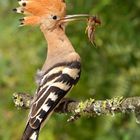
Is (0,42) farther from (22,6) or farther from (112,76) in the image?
(22,6)

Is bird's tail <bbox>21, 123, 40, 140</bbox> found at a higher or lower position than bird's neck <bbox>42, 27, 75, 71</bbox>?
lower

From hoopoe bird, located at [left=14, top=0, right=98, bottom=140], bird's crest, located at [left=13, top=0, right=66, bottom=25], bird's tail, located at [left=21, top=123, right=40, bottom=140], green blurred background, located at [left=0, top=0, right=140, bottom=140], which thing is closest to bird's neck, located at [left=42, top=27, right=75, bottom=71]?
hoopoe bird, located at [left=14, top=0, right=98, bottom=140]

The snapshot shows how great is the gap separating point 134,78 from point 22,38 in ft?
4.02

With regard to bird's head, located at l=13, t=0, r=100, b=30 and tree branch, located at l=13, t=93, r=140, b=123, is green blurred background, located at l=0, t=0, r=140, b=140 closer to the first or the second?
bird's head, located at l=13, t=0, r=100, b=30

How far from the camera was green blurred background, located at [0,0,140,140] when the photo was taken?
215 inches

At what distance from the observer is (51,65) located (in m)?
3.87

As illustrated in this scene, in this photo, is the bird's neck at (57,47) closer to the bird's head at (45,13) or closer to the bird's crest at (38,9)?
the bird's head at (45,13)

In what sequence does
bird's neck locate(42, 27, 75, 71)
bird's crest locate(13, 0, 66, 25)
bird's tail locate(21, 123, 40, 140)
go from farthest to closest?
1. bird's neck locate(42, 27, 75, 71)
2. bird's crest locate(13, 0, 66, 25)
3. bird's tail locate(21, 123, 40, 140)

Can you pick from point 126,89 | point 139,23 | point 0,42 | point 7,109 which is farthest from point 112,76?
point 0,42

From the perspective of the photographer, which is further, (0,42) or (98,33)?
(0,42)

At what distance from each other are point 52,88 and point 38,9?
0.46 meters

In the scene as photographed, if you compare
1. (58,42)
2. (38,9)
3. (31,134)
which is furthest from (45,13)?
(31,134)

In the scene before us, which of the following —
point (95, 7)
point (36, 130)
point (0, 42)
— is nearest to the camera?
point (36, 130)

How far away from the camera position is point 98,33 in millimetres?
5652
